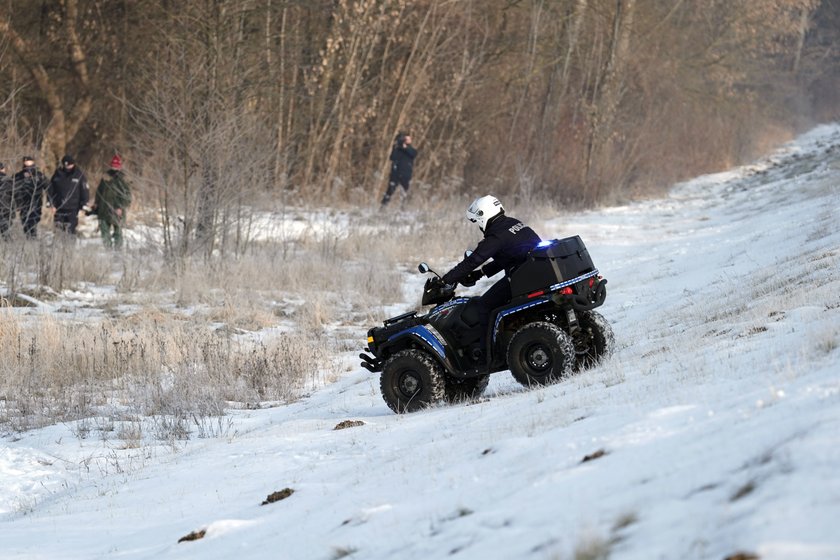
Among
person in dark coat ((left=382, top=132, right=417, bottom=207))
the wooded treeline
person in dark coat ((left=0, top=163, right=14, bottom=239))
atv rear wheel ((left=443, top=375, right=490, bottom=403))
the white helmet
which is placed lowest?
atv rear wheel ((left=443, top=375, right=490, bottom=403))

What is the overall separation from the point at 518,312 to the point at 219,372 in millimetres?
4222

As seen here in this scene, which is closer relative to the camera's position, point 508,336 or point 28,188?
point 508,336

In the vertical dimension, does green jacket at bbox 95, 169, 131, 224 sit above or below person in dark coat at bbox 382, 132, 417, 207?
below

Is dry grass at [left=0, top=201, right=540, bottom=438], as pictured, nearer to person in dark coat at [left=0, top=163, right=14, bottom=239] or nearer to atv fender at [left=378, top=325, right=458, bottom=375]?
person in dark coat at [left=0, top=163, right=14, bottom=239]

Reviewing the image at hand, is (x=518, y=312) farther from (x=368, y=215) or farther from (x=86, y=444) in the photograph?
(x=368, y=215)

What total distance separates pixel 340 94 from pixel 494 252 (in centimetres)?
2133

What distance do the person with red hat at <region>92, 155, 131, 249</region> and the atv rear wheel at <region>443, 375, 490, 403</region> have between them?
12.8 meters

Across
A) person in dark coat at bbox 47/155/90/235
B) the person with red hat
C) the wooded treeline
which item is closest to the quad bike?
the wooded treeline

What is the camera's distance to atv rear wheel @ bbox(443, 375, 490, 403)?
987cm

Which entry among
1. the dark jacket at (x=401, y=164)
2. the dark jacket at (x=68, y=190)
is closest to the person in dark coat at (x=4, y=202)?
the dark jacket at (x=68, y=190)

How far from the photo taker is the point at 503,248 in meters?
9.49

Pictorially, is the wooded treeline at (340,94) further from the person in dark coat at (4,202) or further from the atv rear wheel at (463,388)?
the atv rear wheel at (463,388)

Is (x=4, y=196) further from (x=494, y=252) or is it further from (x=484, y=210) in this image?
(x=494, y=252)

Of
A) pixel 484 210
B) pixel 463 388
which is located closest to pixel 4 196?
pixel 463 388
